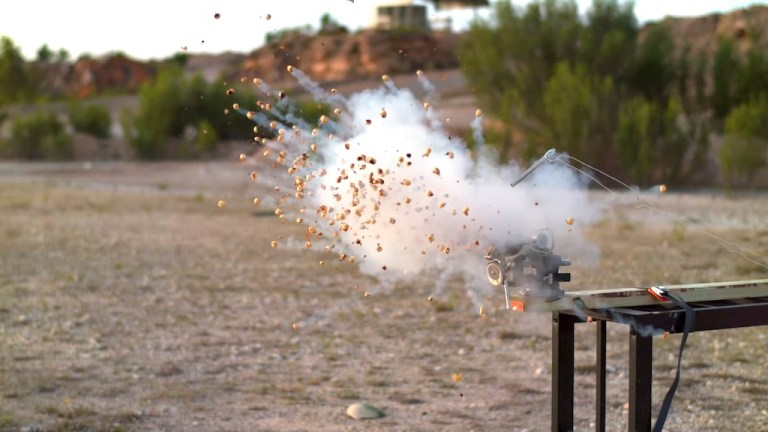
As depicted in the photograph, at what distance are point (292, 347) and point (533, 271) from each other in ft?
14.0

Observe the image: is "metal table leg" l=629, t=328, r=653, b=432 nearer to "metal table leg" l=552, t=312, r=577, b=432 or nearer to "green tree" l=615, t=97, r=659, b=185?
"metal table leg" l=552, t=312, r=577, b=432

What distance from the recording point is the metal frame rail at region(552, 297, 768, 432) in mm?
4703

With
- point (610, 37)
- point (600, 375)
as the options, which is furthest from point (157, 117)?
point (600, 375)

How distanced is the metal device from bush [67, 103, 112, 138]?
44552mm

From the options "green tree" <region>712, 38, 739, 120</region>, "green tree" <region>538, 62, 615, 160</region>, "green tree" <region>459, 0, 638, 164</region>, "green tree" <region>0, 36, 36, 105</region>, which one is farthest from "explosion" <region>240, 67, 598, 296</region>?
"green tree" <region>0, 36, 36, 105</region>

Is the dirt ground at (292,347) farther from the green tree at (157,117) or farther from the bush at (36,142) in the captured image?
the bush at (36,142)

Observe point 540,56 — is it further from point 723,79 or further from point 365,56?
point 365,56

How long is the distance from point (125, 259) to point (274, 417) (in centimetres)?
821

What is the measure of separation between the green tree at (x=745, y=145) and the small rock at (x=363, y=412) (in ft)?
71.0

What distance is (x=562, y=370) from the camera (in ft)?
16.6

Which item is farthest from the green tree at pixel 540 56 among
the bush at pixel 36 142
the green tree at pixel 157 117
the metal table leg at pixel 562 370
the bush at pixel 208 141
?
the metal table leg at pixel 562 370

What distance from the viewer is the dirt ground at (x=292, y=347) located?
264 inches

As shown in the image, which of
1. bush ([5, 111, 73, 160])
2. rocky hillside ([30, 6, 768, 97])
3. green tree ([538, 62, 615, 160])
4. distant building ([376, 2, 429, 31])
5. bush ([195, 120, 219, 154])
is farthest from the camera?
distant building ([376, 2, 429, 31])

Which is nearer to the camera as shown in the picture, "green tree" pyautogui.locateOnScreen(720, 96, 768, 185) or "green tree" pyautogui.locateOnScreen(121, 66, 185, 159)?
"green tree" pyautogui.locateOnScreen(720, 96, 768, 185)
